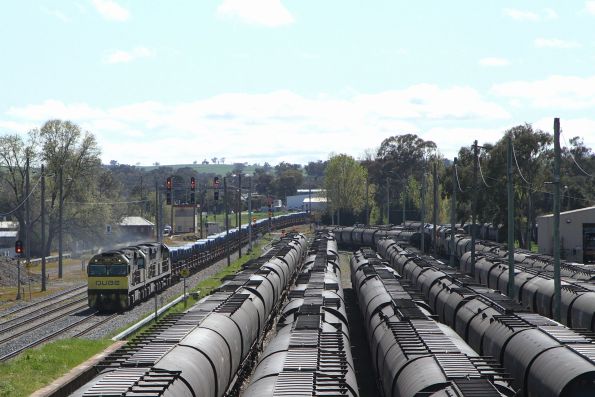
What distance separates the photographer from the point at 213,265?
8119 centimetres

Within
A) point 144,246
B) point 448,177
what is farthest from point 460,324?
point 448,177

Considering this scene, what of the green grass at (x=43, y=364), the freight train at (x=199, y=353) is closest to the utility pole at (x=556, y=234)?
the freight train at (x=199, y=353)

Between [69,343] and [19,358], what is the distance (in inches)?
125

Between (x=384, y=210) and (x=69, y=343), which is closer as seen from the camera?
(x=69, y=343)

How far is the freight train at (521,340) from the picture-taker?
52.3ft

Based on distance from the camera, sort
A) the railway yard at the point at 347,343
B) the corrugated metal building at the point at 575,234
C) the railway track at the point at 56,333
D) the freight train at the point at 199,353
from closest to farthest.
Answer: the freight train at the point at 199,353 → the railway yard at the point at 347,343 → the railway track at the point at 56,333 → the corrugated metal building at the point at 575,234

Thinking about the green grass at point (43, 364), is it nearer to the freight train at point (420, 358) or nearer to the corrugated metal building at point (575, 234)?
the freight train at point (420, 358)

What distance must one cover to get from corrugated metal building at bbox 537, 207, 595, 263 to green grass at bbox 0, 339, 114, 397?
45.9m

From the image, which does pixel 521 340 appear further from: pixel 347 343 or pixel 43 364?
pixel 43 364

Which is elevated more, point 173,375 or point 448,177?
point 448,177

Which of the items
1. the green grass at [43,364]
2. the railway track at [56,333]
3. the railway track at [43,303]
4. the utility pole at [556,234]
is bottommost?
the railway track at [43,303]

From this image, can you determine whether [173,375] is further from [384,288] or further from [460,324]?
[384,288]

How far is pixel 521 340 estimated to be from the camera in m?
19.7

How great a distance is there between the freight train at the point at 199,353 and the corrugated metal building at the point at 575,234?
40803mm
